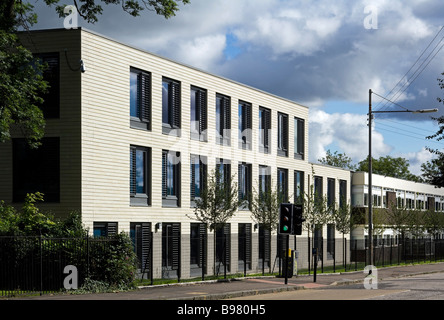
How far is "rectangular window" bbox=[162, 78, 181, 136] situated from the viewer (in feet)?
119

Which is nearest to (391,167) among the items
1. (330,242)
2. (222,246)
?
(330,242)

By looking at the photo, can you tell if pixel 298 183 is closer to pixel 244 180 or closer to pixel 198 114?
pixel 244 180

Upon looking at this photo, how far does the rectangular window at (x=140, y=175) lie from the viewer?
3400 cm

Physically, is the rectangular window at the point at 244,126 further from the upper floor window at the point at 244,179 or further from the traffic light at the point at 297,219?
the traffic light at the point at 297,219

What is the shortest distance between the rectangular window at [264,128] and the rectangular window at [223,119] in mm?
4059

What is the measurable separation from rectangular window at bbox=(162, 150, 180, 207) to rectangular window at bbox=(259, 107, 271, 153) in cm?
930

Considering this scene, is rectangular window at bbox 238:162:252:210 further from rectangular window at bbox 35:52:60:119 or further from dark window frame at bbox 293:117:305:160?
rectangular window at bbox 35:52:60:119

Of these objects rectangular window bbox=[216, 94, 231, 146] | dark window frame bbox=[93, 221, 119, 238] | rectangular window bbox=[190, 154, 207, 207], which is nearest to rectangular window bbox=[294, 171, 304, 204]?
rectangular window bbox=[216, 94, 231, 146]

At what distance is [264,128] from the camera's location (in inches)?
1810

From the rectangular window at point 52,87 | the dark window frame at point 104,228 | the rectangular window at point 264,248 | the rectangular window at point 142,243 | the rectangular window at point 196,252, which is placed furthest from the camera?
the rectangular window at point 264,248

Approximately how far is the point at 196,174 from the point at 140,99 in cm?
624

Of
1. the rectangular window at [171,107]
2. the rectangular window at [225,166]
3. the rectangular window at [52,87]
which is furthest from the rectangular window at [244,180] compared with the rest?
the rectangular window at [52,87]
